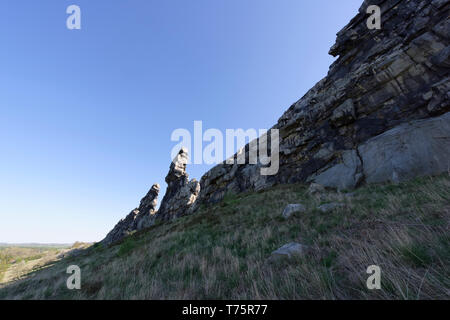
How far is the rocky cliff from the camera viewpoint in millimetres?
10367

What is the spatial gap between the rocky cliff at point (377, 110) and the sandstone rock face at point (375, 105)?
0.17 feet

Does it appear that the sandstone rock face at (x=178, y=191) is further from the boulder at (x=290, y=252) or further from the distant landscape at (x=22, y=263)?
the boulder at (x=290, y=252)

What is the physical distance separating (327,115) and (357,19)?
504 inches

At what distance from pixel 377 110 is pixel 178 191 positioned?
127 ft

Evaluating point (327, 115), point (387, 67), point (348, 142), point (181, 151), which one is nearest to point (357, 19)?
point (387, 67)

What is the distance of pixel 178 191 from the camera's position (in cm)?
4169

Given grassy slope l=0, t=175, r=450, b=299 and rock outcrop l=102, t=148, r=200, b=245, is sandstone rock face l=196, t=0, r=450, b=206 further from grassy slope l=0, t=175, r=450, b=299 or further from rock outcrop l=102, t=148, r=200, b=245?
rock outcrop l=102, t=148, r=200, b=245

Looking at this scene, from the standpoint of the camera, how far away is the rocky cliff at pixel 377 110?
10367 millimetres

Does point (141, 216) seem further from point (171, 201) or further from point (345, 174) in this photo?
point (345, 174)

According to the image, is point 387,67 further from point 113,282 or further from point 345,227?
point 113,282

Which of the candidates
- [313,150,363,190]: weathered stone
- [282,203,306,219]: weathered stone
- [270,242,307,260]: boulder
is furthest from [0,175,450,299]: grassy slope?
[313,150,363,190]: weathered stone

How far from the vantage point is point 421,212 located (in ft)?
13.8

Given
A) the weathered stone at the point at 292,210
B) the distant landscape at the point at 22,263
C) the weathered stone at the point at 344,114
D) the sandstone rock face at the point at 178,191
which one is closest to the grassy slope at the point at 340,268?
the weathered stone at the point at 292,210

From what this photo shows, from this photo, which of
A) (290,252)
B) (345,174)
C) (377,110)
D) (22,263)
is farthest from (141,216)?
(377,110)
